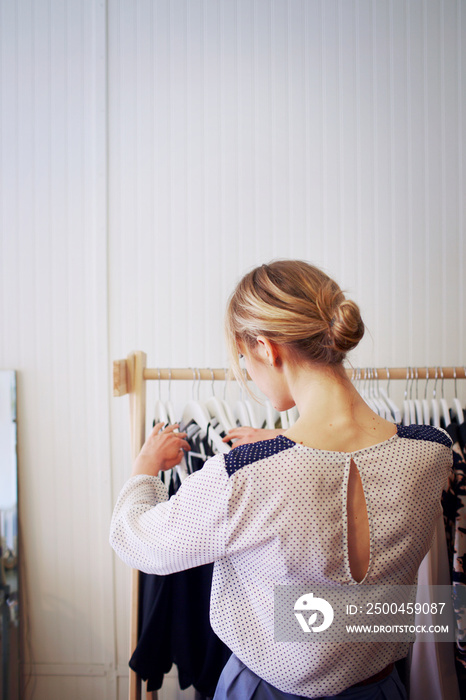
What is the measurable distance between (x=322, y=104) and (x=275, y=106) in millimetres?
187

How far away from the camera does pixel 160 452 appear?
1.15 meters

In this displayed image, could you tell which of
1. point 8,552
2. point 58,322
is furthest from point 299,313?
point 8,552

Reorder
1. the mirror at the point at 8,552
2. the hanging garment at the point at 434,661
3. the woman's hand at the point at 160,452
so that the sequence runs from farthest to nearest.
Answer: the mirror at the point at 8,552 → the hanging garment at the point at 434,661 → the woman's hand at the point at 160,452

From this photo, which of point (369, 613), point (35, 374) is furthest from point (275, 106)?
point (369, 613)

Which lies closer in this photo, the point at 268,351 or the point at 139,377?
the point at 268,351

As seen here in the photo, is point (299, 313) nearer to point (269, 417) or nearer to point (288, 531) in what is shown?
point (288, 531)

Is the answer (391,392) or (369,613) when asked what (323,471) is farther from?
(391,392)

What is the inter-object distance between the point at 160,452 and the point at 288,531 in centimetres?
47

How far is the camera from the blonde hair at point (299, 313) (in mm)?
812

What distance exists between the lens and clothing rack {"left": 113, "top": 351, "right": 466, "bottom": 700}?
4.31 ft

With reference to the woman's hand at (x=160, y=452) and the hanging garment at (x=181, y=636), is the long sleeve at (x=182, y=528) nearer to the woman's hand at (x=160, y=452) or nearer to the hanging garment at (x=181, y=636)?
the woman's hand at (x=160, y=452)

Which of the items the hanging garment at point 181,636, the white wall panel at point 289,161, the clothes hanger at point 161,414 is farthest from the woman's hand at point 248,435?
the white wall panel at point 289,161

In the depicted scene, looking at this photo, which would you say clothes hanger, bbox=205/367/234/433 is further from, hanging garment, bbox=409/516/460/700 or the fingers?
hanging garment, bbox=409/516/460/700

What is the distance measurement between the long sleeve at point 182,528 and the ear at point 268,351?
0.19 metres
